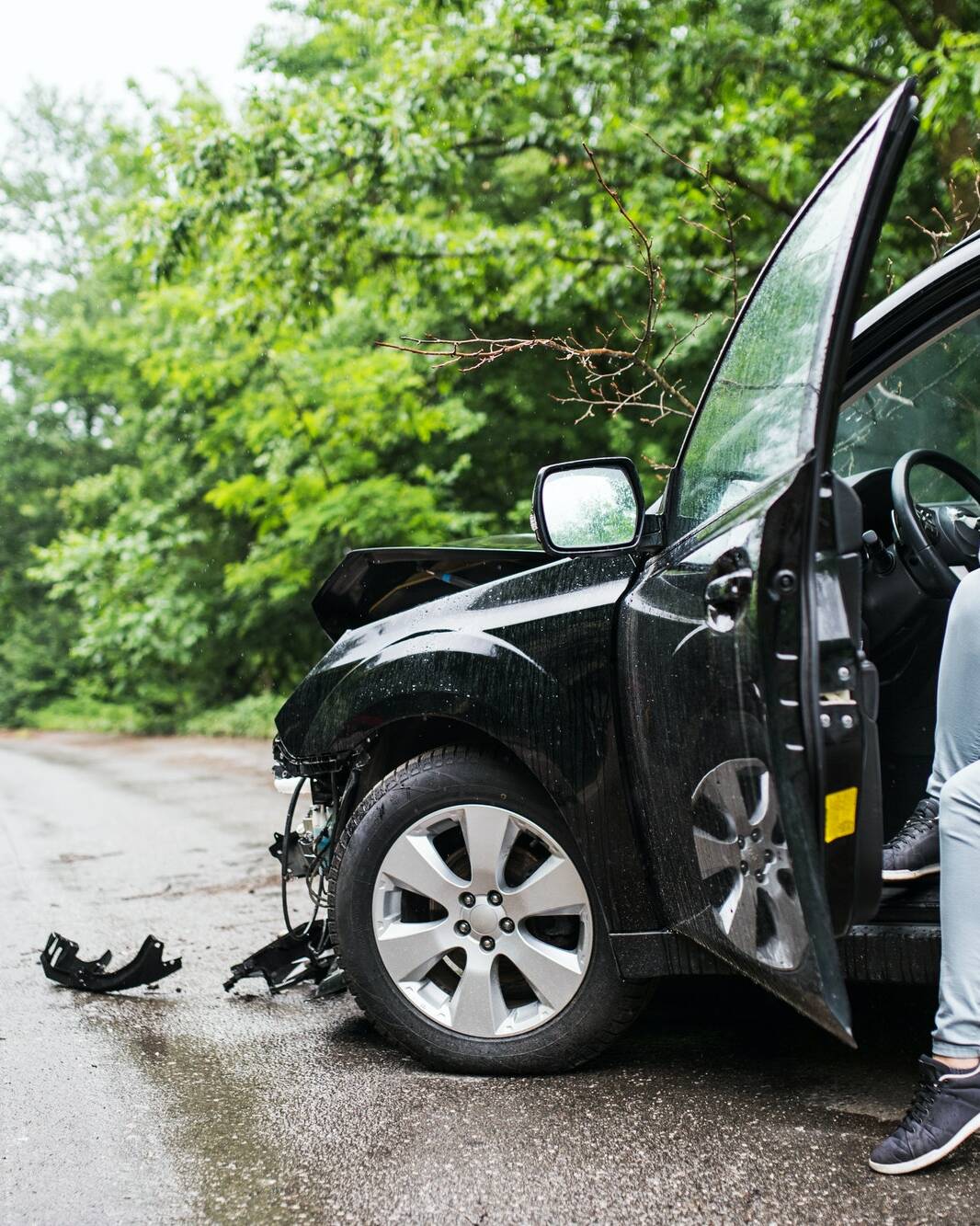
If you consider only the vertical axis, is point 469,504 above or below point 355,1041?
above

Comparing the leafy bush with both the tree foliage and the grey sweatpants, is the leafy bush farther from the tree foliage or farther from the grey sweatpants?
the grey sweatpants

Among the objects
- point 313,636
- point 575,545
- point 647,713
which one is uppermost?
point 575,545

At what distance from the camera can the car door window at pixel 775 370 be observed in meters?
2.29

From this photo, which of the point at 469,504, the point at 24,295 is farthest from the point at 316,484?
the point at 24,295

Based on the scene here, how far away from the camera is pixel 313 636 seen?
18.0m

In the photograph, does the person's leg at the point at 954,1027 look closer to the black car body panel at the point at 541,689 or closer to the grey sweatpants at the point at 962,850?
the grey sweatpants at the point at 962,850

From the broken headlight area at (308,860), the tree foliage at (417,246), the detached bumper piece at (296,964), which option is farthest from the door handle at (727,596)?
the tree foliage at (417,246)

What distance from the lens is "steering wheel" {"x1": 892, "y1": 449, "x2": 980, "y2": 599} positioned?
3.15m

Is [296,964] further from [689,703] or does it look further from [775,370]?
[775,370]

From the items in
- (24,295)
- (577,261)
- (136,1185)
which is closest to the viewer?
(136,1185)

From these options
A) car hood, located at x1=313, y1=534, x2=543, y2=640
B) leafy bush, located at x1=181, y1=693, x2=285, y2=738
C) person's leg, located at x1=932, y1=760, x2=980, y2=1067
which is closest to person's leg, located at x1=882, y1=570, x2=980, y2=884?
person's leg, located at x1=932, y1=760, x2=980, y2=1067

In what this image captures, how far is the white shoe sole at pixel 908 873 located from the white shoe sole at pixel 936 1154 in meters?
0.49

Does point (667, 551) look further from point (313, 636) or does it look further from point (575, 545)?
point (313, 636)

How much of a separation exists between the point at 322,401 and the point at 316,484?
95 cm
